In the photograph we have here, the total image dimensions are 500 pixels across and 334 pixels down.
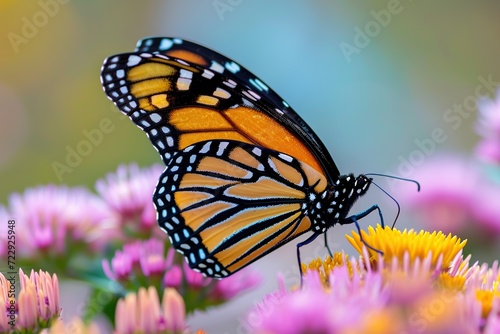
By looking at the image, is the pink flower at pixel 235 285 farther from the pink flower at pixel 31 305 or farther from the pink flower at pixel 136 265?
the pink flower at pixel 31 305

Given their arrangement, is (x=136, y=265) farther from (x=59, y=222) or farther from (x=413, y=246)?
(x=413, y=246)

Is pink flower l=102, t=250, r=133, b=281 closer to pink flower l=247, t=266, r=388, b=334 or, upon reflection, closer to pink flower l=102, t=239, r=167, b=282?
pink flower l=102, t=239, r=167, b=282

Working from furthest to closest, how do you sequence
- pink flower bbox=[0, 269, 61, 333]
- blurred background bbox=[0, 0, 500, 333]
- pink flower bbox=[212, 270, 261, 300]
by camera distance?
blurred background bbox=[0, 0, 500, 333], pink flower bbox=[212, 270, 261, 300], pink flower bbox=[0, 269, 61, 333]

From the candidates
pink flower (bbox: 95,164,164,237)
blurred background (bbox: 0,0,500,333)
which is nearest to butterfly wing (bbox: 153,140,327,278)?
pink flower (bbox: 95,164,164,237)

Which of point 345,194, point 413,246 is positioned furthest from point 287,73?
point 413,246

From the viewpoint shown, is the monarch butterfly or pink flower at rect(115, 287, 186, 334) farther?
the monarch butterfly

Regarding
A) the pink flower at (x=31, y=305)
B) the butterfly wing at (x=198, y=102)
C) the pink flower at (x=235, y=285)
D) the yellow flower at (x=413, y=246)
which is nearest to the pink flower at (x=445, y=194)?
the pink flower at (x=235, y=285)

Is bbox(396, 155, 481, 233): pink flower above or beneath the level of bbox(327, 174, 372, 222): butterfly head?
beneath

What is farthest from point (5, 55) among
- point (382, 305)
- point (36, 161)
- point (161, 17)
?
point (382, 305)

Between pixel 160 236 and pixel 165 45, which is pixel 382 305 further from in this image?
pixel 160 236
